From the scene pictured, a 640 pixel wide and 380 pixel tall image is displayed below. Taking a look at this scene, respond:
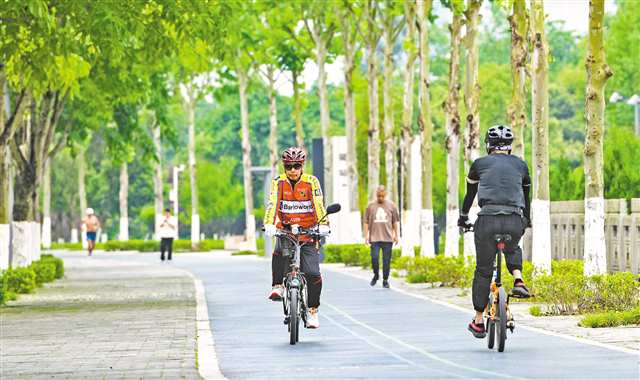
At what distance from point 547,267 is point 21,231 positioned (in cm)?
1464

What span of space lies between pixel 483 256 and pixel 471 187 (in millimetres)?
802

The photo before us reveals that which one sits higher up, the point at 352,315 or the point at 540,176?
the point at 540,176

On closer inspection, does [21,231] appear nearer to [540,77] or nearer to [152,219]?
[540,77]

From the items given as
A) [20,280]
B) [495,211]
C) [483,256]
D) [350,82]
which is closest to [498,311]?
[483,256]

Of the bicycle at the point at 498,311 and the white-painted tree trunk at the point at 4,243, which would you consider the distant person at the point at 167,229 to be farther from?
the bicycle at the point at 498,311

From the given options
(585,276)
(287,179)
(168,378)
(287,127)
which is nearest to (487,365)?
(168,378)

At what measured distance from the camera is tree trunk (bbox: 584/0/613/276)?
21422mm

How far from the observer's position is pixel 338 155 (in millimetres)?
54312

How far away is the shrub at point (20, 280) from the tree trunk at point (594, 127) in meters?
12.9

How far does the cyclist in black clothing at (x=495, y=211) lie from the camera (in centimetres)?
1545

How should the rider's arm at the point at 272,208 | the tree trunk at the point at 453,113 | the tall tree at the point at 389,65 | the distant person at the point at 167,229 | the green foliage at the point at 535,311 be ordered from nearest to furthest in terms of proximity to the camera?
the rider's arm at the point at 272,208 < the green foliage at the point at 535,311 < the tree trunk at the point at 453,113 < the tall tree at the point at 389,65 < the distant person at the point at 167,229

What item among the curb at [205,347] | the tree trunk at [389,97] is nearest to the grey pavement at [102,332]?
the curb at [205,347]

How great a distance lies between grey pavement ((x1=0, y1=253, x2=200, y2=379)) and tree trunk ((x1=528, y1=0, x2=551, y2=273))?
528 centimetres

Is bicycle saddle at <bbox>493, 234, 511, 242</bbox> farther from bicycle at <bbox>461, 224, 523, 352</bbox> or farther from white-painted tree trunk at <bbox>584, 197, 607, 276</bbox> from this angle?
white-painted tree trunk at <bbox>584, 197, 607, 276</bbox>
